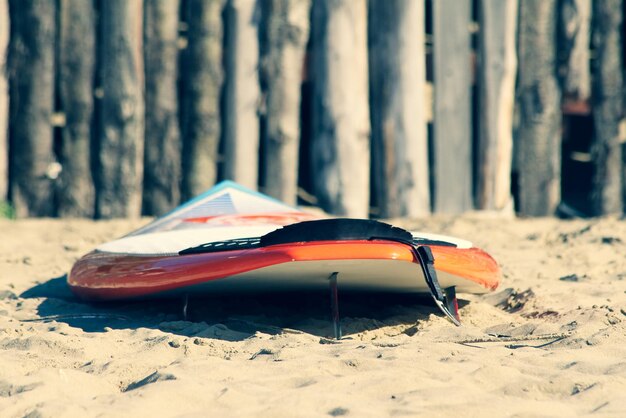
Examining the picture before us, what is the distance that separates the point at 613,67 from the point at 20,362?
4861mm

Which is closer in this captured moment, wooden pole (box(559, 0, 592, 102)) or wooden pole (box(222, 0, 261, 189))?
wooden pole (box(222, 0, 261, 189))

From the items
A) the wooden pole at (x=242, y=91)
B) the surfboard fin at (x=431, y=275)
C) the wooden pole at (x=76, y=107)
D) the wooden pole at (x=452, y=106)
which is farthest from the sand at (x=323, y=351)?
the wooden pole at (x=242, y=91)

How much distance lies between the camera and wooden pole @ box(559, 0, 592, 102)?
22.8 feet

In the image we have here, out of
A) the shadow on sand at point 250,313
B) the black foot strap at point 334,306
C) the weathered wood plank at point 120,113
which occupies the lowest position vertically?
the shadow on sand at point 250,313

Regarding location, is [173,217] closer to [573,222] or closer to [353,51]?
[353,51]

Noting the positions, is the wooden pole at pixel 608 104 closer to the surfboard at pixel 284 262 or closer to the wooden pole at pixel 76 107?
the surfboard at pixel 284 262

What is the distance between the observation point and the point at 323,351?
3.60 metres

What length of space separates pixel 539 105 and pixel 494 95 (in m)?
0.34

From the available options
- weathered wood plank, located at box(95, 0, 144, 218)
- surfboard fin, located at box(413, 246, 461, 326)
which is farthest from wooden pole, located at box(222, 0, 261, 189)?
surfboard fin, located at box(413, 246, 461, 326)

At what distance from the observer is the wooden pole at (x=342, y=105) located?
6750mm

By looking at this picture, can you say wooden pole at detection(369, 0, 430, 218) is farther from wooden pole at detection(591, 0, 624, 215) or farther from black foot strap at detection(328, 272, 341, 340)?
black foot strap at detection(328, 272, 341, 340)

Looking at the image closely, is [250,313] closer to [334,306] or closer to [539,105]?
[334,306]

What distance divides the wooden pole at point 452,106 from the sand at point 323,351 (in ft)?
4.67

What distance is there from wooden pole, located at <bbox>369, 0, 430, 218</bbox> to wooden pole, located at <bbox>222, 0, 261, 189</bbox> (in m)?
0.79
